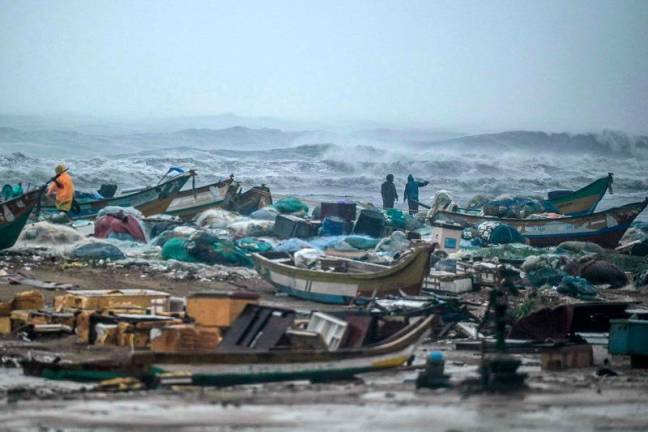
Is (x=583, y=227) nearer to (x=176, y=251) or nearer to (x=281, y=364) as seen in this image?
(x=176, y=251)

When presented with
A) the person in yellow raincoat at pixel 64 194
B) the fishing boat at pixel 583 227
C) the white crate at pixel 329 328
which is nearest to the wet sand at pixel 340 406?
the white crate at pixel 329 328

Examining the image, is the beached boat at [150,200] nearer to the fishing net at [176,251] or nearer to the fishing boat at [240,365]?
the fishing net at [176,251]

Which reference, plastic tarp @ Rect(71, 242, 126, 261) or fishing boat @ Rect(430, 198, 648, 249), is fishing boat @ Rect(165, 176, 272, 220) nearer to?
fishing boat @ Rect(430, 198, 648, 249)

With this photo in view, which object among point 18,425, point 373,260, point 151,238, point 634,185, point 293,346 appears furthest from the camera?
point 634,185

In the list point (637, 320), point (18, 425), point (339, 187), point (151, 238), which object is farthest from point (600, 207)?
point (18, 425)

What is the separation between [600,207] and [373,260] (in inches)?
788

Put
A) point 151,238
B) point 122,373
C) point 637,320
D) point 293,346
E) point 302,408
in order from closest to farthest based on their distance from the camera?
1. point 302,408
2. point 122,373
3. point 293,346
4. point 637,320
5. point 151,238

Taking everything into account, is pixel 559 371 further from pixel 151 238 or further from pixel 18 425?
pixel 151 238

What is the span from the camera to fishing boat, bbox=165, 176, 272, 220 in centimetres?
2280

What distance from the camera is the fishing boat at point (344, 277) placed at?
13.2 meters

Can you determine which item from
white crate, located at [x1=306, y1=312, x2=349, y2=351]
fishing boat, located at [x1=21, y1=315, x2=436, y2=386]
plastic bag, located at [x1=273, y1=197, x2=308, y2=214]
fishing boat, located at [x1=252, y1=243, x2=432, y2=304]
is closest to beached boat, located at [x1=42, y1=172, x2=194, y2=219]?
plastic bag, located at [x1=273, y1=197, x2=308, y2=214]

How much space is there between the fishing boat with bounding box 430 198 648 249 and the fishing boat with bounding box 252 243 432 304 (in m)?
6.94

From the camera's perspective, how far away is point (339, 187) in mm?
45188

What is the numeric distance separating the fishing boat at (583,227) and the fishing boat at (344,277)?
22.8ft
